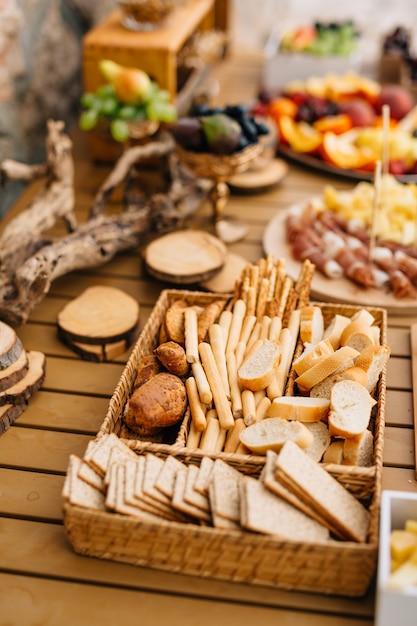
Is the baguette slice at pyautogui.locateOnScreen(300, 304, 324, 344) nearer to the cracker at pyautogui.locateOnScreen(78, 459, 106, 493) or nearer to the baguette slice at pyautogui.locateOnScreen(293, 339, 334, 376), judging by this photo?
the baguette slice at pyautogui.locateOnScreen(293, 339, 334, 376)

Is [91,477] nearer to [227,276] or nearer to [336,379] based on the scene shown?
[336,379]

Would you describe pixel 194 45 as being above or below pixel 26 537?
above

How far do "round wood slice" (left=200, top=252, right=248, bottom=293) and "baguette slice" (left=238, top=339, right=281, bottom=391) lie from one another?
1.90 ft

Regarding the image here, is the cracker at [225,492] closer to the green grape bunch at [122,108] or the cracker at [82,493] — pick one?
the cracker at [82,493]

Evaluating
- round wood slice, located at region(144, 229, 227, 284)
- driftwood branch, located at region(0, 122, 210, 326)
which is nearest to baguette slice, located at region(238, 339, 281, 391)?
round wood slice, located at region(144, 229, 227, 284)

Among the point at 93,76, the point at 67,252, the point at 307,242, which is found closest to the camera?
the point at 67,252

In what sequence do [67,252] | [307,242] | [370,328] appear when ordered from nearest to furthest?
[370,328], [67,252], [307,242]

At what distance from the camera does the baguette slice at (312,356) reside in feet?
5.82

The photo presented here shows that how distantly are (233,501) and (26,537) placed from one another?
489 millimetres

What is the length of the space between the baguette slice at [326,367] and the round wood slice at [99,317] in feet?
2.06

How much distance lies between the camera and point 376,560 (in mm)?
1403

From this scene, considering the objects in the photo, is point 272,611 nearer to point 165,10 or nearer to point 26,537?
point 26,537

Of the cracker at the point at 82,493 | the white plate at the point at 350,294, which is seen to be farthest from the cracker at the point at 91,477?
the white plate at the point at 350,294

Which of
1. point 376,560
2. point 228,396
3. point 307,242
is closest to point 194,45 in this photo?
point 307,242
